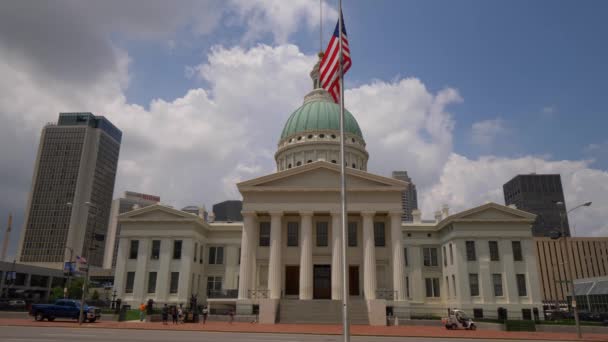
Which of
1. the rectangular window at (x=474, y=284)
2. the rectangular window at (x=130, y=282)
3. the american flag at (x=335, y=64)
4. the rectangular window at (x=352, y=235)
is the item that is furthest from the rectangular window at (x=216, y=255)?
the american flag at (x=335, y=64)

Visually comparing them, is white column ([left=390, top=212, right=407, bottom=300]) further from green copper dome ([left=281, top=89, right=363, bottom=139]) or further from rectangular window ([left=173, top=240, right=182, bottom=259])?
rectangular window ([left=173, top=240, right=182, bottom=259])

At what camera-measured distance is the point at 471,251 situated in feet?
158

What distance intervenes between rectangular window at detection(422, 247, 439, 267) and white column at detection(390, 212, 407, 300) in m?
13.8

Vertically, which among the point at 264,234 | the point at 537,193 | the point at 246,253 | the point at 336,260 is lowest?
the point at 336,260

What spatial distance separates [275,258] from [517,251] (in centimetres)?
2744

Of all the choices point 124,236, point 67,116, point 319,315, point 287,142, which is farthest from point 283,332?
point 67,116

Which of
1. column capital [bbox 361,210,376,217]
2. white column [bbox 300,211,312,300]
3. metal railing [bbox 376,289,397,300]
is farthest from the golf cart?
white column [bbox 300,211,312,300]

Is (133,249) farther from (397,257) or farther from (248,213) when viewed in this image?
(397,257)

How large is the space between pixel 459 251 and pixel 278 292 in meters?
21.5

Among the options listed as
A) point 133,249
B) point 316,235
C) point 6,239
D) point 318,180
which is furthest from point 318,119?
point 6,239

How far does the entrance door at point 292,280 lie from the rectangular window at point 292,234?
2.49 m

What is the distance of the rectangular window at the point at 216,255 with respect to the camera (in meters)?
55.5

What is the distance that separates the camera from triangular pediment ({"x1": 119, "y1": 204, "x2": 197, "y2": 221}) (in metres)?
51.6

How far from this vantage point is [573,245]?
12562 cm
